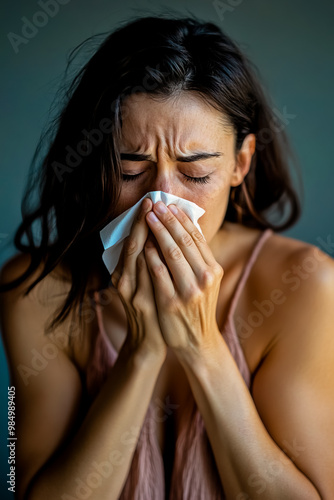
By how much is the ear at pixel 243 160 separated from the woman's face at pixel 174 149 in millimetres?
108

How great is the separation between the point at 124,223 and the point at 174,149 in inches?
7.2

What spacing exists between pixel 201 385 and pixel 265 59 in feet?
3.20

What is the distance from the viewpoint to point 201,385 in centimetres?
117

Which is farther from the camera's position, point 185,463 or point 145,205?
Answer: point 185,463

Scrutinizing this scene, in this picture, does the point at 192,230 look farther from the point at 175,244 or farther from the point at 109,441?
the point at 109,441

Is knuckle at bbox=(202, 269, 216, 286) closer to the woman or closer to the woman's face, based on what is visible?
the woman
